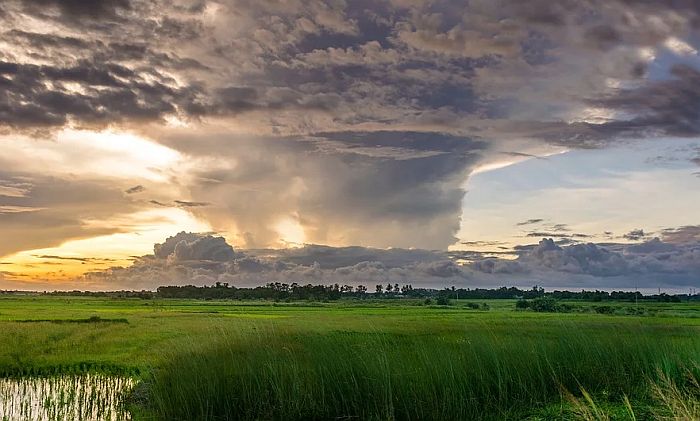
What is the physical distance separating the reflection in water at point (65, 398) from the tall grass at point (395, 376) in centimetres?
212

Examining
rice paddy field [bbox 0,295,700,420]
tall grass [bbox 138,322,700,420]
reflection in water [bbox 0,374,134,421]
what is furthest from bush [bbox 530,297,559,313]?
tall grass [bbox 138,322,700,420]

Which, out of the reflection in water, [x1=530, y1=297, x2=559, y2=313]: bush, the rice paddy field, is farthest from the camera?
[x1=530, y1=297, x2=559, y2=313]: bush

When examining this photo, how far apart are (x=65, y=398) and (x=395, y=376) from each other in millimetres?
9793

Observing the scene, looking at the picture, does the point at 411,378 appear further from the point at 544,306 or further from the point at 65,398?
the point at 544,306

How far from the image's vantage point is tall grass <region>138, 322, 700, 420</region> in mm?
11109

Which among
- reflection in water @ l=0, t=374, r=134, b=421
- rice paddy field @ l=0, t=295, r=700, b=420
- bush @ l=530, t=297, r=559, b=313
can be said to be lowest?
reflection in water @ l=0, t=374, r=134, b=421

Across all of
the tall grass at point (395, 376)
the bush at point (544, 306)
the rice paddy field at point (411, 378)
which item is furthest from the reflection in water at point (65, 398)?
the bush at point (544, 306)

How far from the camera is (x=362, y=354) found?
1175 cm

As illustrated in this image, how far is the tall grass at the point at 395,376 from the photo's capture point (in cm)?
1111

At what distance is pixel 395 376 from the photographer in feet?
36.9

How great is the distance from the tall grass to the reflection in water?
2.12 metres

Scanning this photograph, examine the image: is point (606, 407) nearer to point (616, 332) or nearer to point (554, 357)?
point (554, 357)

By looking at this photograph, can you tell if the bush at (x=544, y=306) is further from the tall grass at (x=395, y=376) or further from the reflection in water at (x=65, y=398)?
the tall grass at (x=395, y=376)

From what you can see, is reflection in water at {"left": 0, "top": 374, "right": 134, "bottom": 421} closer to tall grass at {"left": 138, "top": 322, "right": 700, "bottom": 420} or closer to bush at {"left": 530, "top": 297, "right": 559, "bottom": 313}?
→ tall grass at {"left": 138, "top": 322, "right": 700, "bottom": 420}
